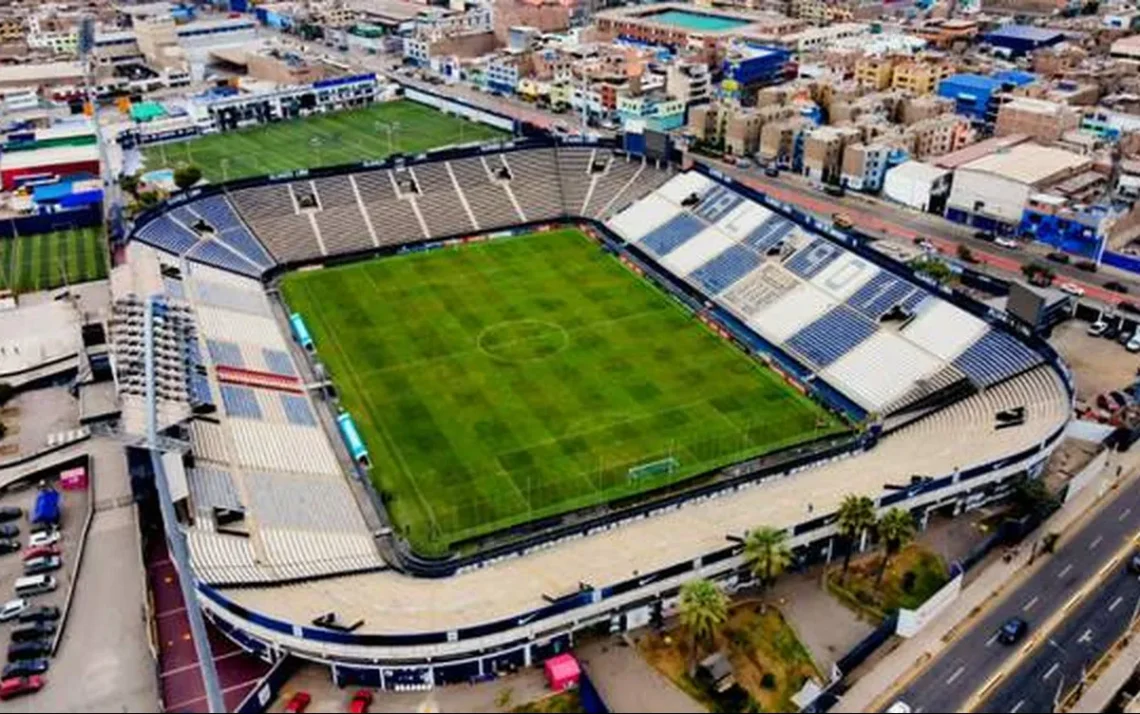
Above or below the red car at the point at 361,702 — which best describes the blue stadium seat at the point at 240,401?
above

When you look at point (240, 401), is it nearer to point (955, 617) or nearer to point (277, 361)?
point (277, 361)

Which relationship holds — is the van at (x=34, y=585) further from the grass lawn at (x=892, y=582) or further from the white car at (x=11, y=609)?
the grass lawn at (x=892, y=582)

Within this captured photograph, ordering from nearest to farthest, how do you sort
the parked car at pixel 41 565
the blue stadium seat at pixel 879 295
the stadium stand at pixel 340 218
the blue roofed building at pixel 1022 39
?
the parked car at pixel 41 565 < the blue stadium seat at pixel 879 295 < the stadium stand at pixel 340 218 < the blue roofed building at pixel 1022 39

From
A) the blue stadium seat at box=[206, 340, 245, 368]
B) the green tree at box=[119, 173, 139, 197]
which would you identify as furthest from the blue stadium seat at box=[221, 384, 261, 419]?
the green tree at box=[119, 173, 139, 197]

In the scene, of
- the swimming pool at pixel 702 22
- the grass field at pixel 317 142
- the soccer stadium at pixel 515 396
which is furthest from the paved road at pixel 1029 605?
the swimming pool at pixel 702 22

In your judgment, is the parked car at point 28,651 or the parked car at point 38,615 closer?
the parked car at point 28,651

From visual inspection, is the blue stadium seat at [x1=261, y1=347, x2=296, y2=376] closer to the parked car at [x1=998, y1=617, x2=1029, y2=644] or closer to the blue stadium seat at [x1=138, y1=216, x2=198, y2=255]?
the blue stadium seat at [x1=138, y1=216, x2=198, y2=255]
